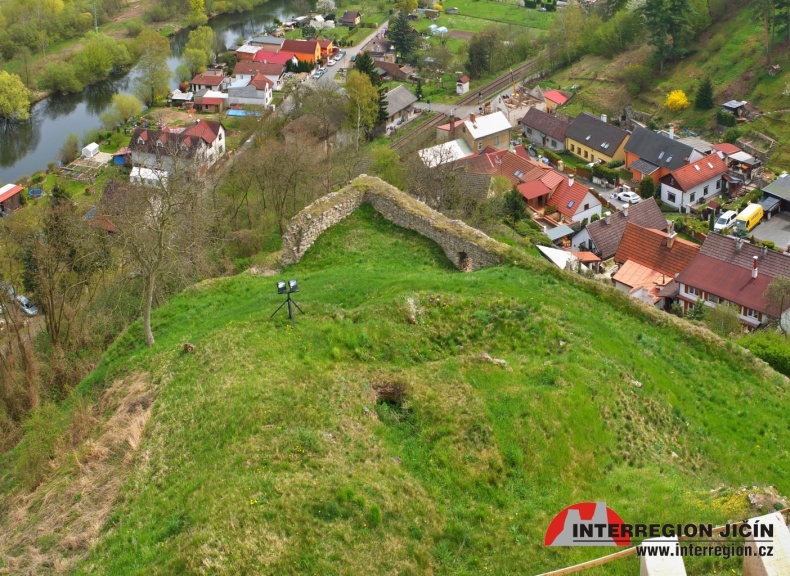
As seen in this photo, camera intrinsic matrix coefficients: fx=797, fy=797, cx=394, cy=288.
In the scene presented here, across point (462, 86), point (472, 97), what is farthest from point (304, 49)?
point (472, 97)

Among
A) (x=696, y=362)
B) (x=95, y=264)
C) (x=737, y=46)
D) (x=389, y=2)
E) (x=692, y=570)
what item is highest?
(x=692, y=570)

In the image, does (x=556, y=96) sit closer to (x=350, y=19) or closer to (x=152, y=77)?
(x=152, y=77)

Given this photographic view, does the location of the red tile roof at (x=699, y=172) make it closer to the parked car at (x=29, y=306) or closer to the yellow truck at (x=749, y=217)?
the yellow truck at (x=749, y=217)

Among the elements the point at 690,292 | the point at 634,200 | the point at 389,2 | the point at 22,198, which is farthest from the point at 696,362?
the point at 389,2

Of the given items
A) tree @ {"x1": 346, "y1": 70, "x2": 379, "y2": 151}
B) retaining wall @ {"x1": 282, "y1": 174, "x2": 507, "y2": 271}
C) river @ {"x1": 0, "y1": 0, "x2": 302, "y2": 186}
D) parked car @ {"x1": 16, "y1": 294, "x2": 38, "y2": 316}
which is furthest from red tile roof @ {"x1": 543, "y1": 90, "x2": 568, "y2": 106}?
retaining wall @ {"x1": 282, "y1": 174, "x2": 507, "y2": 271}

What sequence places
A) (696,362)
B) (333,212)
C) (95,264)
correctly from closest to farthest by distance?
(696,362) < (333,212) < (95,264)

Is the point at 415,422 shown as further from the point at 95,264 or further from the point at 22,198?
the point at 22,198

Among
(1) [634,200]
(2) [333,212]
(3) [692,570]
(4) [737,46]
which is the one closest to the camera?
(3) [692,570]

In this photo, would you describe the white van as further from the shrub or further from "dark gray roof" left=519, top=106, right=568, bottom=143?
"dark gray roof" left=519, top=106, right=568, bottom=143
